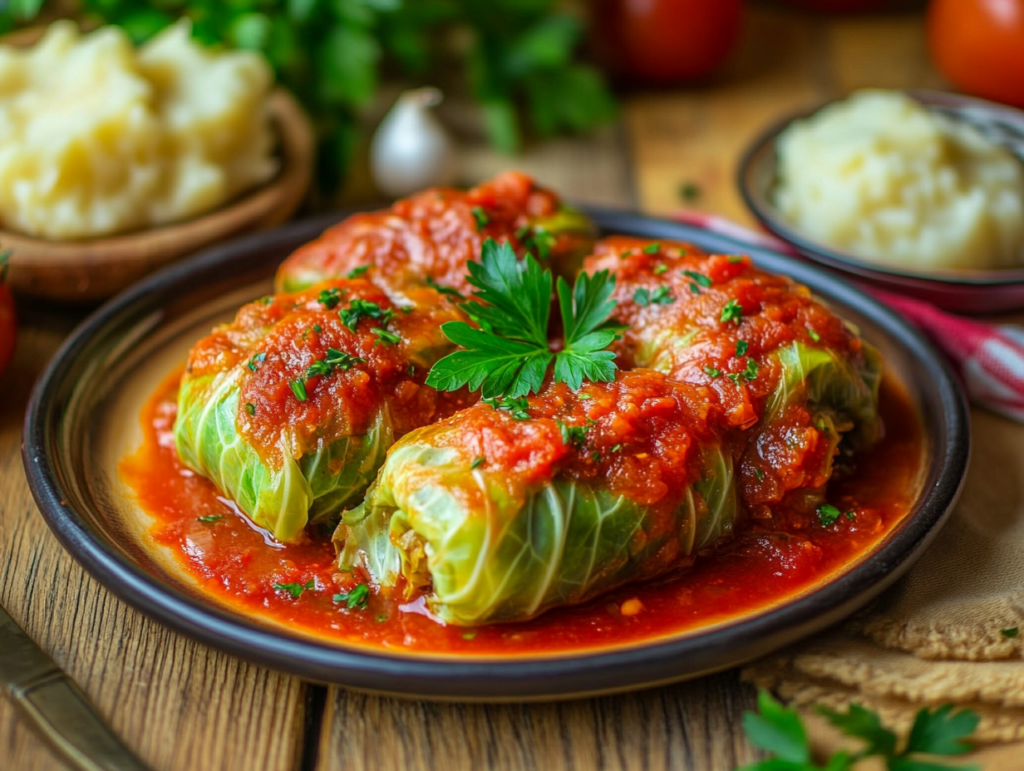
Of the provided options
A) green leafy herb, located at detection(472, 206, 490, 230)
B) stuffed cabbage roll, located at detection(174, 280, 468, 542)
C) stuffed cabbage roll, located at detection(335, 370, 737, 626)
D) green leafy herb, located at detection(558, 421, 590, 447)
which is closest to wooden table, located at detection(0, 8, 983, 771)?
stuffed cabbage roll, located at detection(335, 370, 737, 626)

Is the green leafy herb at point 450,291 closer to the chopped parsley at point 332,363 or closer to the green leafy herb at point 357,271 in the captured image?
the green leafy herb at point 357,271

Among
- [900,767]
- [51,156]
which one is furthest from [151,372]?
[900,767]

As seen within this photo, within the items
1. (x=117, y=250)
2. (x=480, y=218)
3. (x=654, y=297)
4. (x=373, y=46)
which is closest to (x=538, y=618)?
(x=654, y=297)

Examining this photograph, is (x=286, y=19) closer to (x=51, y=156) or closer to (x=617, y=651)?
(x=51, y=156)

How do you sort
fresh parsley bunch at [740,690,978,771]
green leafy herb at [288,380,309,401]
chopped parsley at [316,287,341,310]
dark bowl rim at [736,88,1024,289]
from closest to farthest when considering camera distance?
fresh parsley bunch at [740,690,978,771] < green leafy herb at [288,380,309,401] < chopped parsley at [316,287,341,310] < dark bowl rim at [736,88,1024,289]

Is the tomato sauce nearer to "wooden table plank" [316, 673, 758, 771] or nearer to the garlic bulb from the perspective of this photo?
"wooden table plank" [316, 673, 758, 771]

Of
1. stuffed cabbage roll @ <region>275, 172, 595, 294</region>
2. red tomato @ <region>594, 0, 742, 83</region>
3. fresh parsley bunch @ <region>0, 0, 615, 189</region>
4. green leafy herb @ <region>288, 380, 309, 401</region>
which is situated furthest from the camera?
red tomato @ <region>594, 0, 742, 83</region>

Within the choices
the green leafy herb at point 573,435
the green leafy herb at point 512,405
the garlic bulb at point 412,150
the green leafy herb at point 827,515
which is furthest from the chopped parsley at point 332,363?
the garlic bulb at point 412,150
